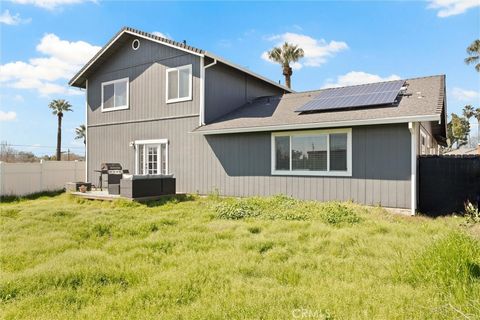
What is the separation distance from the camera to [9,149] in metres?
23.2

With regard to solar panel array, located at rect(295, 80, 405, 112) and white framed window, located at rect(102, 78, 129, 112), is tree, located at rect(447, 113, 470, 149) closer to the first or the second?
solar panel array, located at rect(295, 80, 405, 112)

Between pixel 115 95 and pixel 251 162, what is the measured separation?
319 inches

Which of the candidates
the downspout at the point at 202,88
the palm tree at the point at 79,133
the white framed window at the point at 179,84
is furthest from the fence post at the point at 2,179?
the palm tree at the point at 79,133

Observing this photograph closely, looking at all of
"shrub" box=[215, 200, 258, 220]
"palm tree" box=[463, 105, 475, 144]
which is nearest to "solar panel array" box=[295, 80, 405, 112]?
"shrub" box=[215, 200, 258, 220]

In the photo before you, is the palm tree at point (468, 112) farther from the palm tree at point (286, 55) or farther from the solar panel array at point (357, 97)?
the solar panel array at point (357, 97)

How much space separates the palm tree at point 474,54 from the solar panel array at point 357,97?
26208 millimetres

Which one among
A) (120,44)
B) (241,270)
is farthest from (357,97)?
(120,44)

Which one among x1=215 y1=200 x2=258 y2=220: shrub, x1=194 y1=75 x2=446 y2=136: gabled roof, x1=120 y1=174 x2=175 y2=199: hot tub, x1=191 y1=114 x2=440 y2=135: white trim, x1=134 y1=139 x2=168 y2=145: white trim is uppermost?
x1=194 y1=75 x2=446 y2=136: gabled roof

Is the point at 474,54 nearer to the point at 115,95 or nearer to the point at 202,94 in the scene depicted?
the point at 202,94

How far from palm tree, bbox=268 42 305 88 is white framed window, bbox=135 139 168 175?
16372mm

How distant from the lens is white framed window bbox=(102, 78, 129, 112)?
1402cm

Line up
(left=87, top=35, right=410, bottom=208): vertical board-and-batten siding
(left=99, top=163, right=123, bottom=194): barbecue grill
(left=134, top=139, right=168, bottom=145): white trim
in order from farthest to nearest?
(left=134, top=139, right=168, bottom=145): white trim → (left=99, top=163, right=123, bottom=194): barbecue grill → (left=87, top=35, right=410, bottom=208): vertical board-and-batten siding

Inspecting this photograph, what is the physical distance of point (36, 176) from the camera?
14.1 metres

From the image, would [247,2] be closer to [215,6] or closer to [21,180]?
[215,6]
